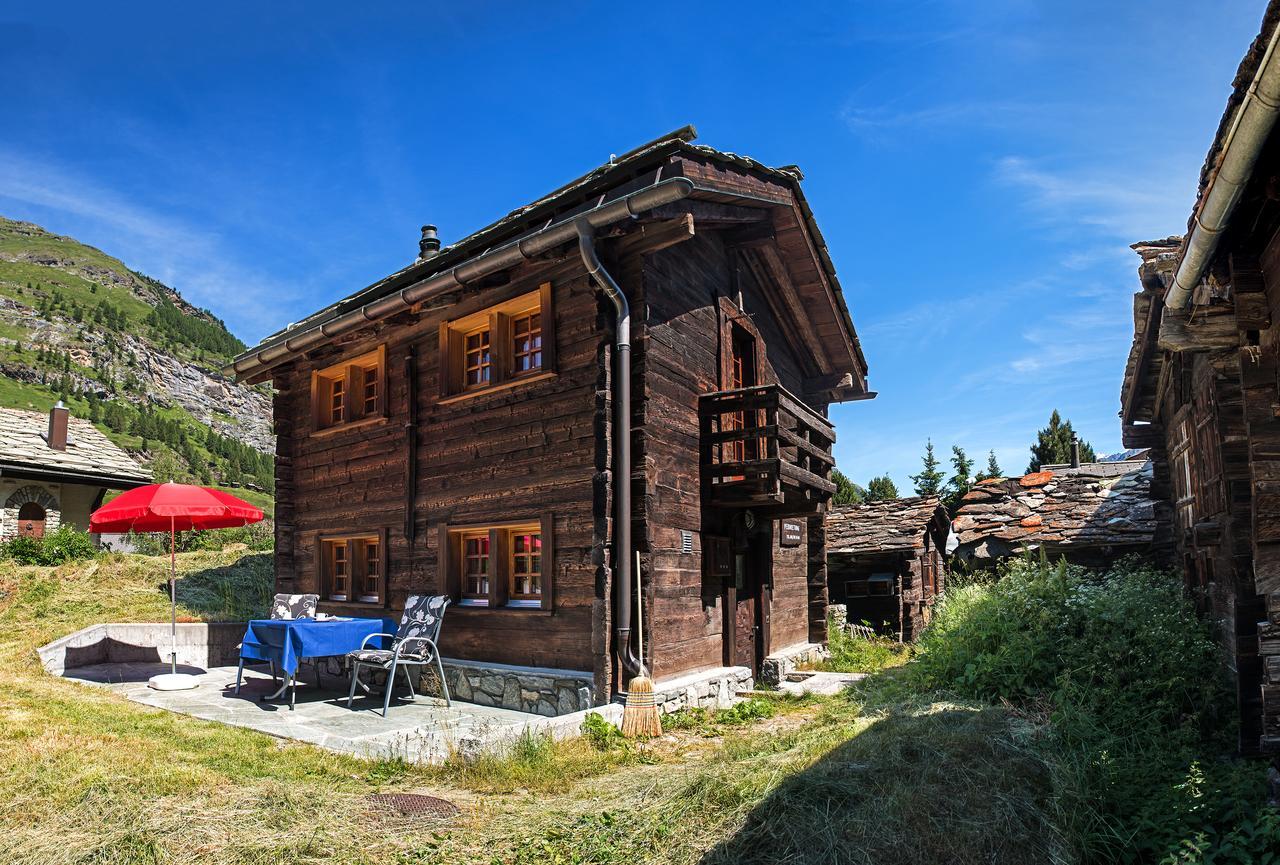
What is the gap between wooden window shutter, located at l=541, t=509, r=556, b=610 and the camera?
30.3ft

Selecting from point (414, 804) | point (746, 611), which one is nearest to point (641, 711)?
point (414, 804)

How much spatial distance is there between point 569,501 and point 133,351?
101m

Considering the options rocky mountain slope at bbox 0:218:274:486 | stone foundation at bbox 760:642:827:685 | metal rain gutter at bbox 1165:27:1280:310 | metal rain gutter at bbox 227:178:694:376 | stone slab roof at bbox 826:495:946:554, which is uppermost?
rocky mountain slope at bbox 0:218:274:486

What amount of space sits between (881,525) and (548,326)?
11.1 m

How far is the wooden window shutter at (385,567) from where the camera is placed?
11367 mm

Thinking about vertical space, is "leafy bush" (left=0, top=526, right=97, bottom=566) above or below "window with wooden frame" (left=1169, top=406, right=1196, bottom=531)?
below

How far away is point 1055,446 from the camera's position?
30.5 metres

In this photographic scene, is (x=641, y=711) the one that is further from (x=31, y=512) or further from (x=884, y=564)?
(x=31, y=512)

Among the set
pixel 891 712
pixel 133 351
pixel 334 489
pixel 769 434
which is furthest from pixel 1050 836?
pixel 133 351

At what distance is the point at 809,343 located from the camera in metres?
15.0

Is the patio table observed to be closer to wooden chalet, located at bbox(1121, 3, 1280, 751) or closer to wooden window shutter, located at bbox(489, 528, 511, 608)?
wooden window shutter, located at bbox(489, 528, 511, 608)

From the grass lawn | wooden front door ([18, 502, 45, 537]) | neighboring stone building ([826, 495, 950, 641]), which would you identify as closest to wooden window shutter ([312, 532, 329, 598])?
the grass lawn

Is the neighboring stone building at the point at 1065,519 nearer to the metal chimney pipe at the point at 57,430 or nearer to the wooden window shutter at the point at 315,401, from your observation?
the wooden window shutter at the point at 315,401

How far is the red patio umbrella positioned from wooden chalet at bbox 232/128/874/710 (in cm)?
172
